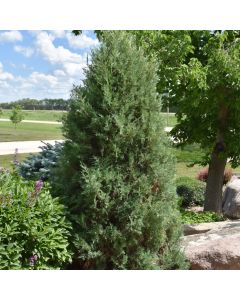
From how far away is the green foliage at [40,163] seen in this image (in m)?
6.64

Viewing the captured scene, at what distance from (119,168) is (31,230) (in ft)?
3.56

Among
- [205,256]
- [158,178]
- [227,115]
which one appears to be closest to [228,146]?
[227,115]

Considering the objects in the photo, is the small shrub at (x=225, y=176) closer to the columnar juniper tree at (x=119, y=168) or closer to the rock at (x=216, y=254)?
the rock at (x=216, y=254)

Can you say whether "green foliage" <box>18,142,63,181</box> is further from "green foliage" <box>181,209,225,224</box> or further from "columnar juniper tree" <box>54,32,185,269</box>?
"green foliage" <box>181,209,225,224</box>

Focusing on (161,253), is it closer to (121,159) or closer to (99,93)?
(121,159)

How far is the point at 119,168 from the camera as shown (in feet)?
14.6

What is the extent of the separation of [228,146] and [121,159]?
611cm

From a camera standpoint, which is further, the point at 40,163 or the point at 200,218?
the point at 200,218

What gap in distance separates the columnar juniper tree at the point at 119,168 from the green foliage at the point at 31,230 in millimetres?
214

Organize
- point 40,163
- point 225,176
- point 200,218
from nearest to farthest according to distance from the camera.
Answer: point 40,163 → point 200,218 → point 225,176

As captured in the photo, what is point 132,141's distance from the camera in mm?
4480

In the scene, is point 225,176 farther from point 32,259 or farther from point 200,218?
point 32,259

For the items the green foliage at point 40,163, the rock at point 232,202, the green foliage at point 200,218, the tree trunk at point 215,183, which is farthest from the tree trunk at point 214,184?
the green foliage at point 40,163

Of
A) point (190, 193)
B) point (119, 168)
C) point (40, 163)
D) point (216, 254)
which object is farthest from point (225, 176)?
point (119, 168)
